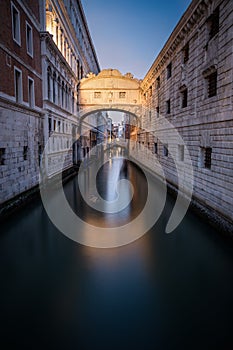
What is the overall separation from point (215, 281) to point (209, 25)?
8214 mm

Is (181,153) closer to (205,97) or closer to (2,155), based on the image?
(205,97)

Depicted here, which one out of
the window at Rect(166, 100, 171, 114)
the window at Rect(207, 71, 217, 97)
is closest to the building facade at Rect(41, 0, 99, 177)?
the window at Rect(166, 100, 171, 114)

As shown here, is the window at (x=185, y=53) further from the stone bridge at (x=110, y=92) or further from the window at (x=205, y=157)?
the stone bridge at (x=110, y=92)

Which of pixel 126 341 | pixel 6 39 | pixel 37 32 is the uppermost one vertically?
pixel 37 32

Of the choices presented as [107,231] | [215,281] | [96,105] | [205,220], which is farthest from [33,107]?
[96,105]

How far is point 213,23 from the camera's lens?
852 centimetres

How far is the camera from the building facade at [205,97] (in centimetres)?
713

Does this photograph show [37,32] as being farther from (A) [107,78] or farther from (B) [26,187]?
(A) [107,78]

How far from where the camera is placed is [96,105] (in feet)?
77.1

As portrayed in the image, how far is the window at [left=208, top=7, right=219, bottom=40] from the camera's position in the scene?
8.16 metres

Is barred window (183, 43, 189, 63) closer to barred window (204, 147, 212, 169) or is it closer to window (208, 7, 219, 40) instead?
window (208, 7, 219, 40)

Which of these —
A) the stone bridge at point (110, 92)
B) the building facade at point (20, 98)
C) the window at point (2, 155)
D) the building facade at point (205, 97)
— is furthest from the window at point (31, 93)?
the stone bridge at point (110, 92)

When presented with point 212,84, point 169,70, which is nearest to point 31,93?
point 169,70

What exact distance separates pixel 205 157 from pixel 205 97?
2.07 metres
